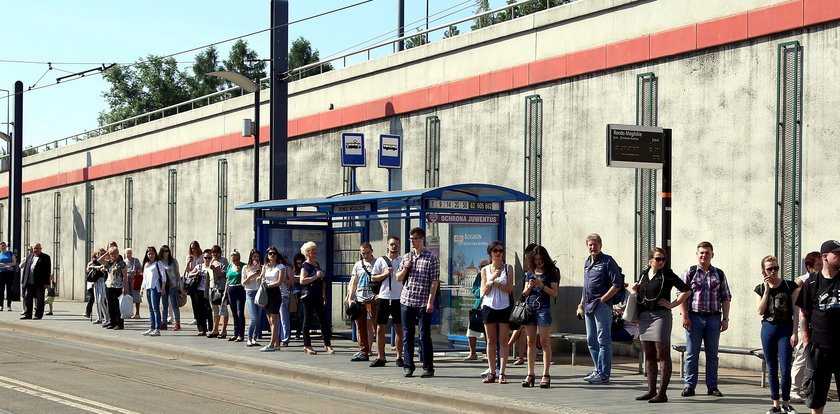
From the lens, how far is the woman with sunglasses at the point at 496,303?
44.1ft

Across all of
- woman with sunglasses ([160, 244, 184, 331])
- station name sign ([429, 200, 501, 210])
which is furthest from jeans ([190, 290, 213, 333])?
station name sign ([429, 200, 501, 210])

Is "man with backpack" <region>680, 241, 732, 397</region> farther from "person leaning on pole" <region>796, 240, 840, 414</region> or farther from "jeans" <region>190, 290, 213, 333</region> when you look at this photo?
"jeans" <region>190, 290, 213, 333</region>

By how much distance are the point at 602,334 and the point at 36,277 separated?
15.9 m

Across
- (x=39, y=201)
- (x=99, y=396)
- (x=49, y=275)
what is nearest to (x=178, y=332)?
(x=49, y=275)

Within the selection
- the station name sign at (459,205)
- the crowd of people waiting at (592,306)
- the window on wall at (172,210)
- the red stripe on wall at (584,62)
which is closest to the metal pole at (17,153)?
the window on wall at (172,210)

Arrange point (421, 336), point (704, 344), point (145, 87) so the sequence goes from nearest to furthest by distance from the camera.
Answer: point (704, 344) → point (421, 336) → point (145, 87)

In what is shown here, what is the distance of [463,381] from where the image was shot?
1362 cm

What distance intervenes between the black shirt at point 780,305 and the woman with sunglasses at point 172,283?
43.4 feet

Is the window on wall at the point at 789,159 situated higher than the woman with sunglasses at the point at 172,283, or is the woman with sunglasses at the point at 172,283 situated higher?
the window on wall at the point at 789,159

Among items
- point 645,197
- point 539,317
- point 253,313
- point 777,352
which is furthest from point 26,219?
point 777,352

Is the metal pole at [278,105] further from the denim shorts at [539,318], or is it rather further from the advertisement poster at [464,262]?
the denim shorts at [539,318]

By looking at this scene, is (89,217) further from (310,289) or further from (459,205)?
Answer: (459,205)

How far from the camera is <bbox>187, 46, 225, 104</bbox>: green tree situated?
78625 millimetres

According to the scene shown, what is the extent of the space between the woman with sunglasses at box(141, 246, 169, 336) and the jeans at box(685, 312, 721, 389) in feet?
37.7
